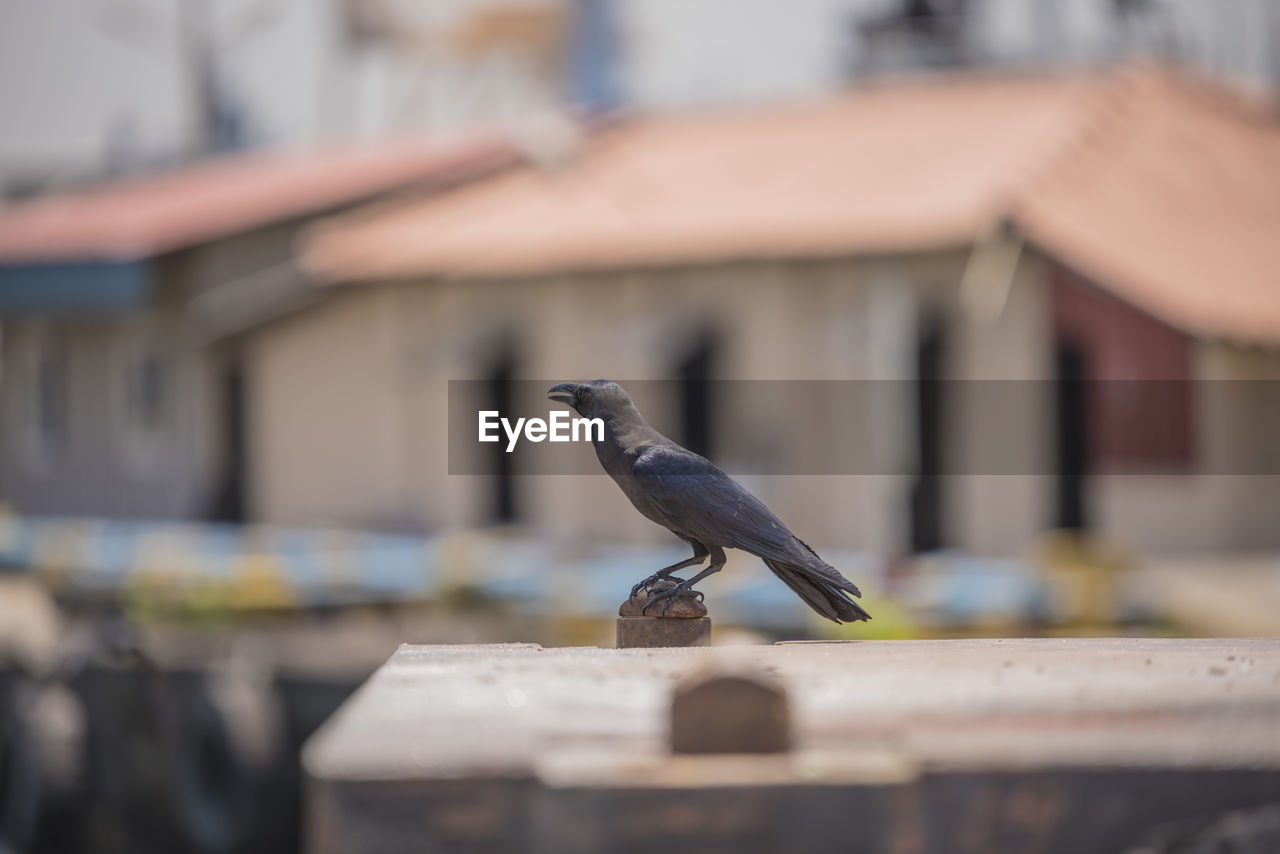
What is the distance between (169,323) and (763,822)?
818 inches

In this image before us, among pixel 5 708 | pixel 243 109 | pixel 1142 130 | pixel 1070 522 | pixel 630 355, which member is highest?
pixel 243 109

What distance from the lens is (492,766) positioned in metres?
1.89

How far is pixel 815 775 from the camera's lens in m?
1.87

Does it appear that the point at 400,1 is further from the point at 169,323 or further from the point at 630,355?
the point at 630,355

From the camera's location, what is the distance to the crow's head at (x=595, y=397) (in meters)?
3.90

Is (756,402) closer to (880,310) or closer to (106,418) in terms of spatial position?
(880,310)

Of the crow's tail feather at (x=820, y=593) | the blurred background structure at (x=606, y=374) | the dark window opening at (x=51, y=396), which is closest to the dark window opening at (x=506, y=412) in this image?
the blurred background structure at (x=606, y=374)

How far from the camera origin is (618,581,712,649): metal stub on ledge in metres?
3.54

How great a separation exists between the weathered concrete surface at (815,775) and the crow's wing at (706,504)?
1.42 metres

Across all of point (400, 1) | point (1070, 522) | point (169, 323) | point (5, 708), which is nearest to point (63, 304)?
point (169, 323)

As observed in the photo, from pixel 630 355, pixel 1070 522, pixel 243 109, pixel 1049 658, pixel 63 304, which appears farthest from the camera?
pixel 243 109

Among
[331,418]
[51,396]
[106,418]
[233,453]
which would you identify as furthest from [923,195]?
[51,396]

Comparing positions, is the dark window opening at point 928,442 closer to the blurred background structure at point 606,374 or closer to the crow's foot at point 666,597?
the blurred background structure at point 606,374

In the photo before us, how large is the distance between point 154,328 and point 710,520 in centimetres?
1920
